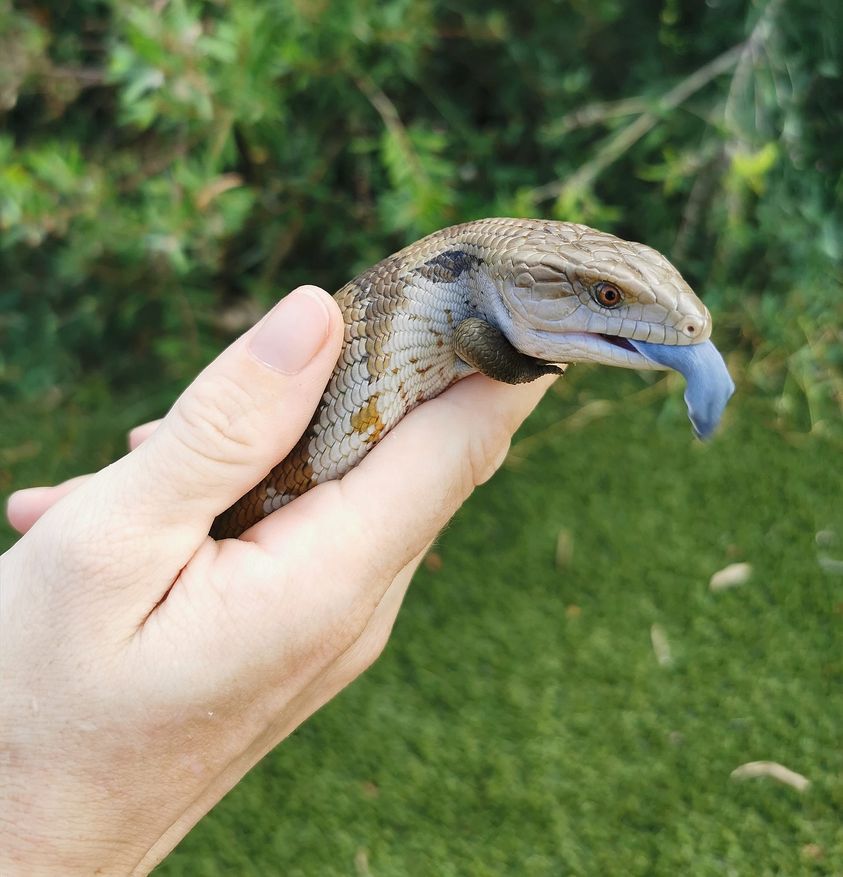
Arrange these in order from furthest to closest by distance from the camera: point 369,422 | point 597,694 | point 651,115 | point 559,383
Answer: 1. point 559,383
2. point 651,115
3. point 597,694
4. point 369,422

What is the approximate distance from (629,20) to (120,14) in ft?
4.54

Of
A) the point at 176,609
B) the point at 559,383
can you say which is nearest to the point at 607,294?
the point at 176,609

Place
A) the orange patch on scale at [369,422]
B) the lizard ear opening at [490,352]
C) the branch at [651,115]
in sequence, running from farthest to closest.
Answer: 1. the branch at [651,115]
2. the orange patch on scale at [369,422]
3. the lizard ear opening at [490,352]

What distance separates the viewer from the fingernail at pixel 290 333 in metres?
1.16

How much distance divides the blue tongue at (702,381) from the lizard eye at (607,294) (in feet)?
0.27

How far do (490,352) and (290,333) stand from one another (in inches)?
10.5

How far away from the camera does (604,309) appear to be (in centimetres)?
114

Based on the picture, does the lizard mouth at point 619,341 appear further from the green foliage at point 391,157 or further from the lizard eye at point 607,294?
the green foliage at point 391,157

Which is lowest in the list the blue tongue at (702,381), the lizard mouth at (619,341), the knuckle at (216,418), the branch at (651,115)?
the branch at (651,115)

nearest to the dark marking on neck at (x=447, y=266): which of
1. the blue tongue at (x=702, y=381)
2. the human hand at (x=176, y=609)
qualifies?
the human hand at (x=176, y=609)

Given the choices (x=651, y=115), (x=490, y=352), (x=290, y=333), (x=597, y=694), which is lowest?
(x=597, y=694)

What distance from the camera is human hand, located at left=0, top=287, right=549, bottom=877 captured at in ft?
3.63

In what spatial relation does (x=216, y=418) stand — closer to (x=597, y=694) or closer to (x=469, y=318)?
(x=469, y=318)

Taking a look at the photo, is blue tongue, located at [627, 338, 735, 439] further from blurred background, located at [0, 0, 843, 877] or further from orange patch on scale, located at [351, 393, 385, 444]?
blurred background, located at [0, 0, 843, 877]
